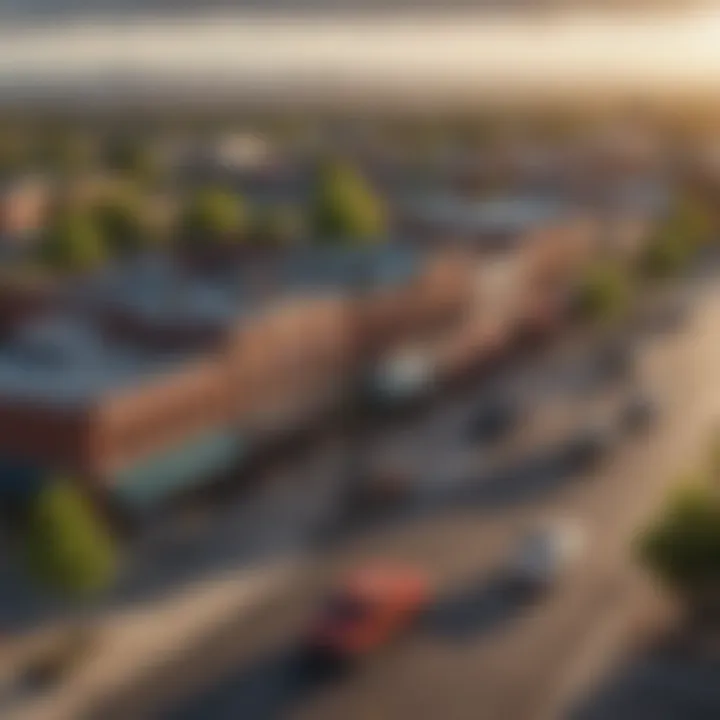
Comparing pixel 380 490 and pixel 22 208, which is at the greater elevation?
A: pixel 22 208

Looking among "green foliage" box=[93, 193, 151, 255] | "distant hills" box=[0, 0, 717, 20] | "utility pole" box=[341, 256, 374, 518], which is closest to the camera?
"distant hills" box=[0, 0, 717, 20]

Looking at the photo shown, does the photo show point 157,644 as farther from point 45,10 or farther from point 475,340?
point 475,340

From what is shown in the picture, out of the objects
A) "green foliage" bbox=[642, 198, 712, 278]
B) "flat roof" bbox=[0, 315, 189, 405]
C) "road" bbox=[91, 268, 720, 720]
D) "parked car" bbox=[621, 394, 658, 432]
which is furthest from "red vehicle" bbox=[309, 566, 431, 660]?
"green foliage" bbox=[642, 198, 712, 278]

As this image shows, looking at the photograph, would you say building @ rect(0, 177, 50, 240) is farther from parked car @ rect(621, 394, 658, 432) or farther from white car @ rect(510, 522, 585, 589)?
white car @ rect(510, 522, 585, 589)

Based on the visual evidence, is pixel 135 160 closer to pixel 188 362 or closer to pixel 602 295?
pixel 602 295

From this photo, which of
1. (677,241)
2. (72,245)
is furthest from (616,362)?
(72,245)

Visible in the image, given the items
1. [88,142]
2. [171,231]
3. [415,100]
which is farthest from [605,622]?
[88,142]
